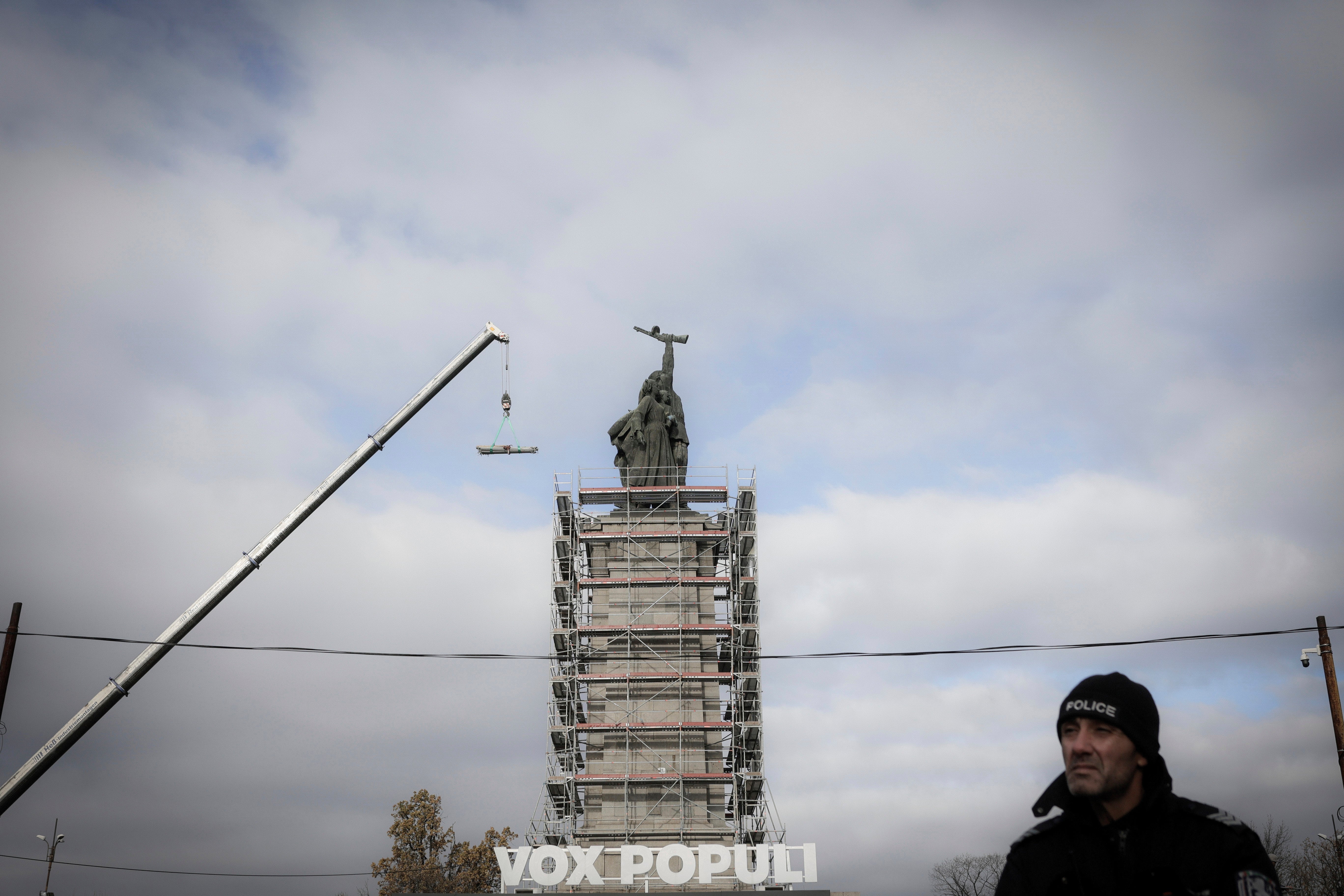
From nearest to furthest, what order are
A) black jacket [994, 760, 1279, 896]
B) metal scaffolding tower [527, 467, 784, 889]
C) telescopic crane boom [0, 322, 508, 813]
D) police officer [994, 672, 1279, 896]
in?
black jacket [994, 760, 1279, 896] → police officer [994, 672, 1279, 896] → telescopic crane boom [0, 322, 508, 813] → metal scaffolding tower [527, 467, 784, 889]

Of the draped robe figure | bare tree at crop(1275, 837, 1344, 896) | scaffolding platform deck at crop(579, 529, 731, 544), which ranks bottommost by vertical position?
bare tree at crop(1275, 837, 1344, 896)

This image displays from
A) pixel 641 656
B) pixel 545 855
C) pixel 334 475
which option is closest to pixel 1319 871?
pixel 641 656

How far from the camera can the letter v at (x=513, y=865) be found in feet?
121

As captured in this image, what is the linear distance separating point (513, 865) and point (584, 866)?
2.40 metres

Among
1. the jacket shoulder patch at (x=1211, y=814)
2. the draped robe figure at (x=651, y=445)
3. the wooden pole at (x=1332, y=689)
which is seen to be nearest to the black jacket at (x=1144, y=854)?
the jacket shoulder patch at (x=1211, y=814)

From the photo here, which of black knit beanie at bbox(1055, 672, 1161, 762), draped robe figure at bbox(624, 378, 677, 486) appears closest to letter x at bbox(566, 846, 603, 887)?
draped robe figure at bbox(624, 378, 677, 486)

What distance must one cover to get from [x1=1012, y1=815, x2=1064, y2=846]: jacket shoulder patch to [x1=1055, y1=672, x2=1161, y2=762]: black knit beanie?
0.38 m

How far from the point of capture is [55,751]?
91.0ft

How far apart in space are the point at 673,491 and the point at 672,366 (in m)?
7.21

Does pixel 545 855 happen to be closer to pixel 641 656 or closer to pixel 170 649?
pixel 641 656

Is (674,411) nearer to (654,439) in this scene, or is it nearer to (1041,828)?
(654,439)

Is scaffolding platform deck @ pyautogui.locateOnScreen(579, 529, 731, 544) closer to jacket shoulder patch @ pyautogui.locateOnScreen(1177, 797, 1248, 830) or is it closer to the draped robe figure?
the draped robe figure

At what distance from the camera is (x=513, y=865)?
37.3 m

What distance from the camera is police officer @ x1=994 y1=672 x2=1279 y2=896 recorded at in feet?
12.8
